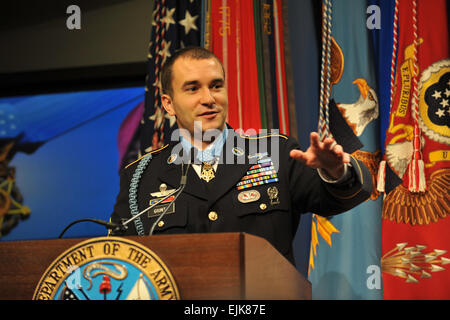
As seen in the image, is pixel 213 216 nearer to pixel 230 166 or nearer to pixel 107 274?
pixel 230 166

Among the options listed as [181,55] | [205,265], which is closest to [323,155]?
[205,265]

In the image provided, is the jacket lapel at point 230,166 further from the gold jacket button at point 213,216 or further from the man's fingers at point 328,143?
the man's fingers at point 328,143

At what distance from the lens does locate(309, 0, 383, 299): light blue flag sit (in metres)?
2.12

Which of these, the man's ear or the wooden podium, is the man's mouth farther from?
the wooden podium

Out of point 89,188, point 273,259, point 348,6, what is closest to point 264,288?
point 273,259

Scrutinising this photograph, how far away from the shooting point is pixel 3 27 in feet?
13.0

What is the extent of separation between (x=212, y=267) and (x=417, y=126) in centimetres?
132

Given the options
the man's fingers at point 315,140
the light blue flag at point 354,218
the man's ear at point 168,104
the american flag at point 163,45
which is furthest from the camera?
the american flag at point 163,45

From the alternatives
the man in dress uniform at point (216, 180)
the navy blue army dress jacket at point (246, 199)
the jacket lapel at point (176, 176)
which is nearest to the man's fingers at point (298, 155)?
the man in dress uniform at point (216, 180)

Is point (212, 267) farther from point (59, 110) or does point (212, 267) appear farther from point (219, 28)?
point (59, 110)

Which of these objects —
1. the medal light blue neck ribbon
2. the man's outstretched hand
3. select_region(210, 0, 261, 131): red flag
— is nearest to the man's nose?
the medal light blue neck ribbon

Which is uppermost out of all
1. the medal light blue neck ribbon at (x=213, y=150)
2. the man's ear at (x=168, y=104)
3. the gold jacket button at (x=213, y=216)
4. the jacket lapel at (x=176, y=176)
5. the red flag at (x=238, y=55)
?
the red flag at (x=238, y=55)

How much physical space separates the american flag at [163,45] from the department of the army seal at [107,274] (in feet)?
5.45

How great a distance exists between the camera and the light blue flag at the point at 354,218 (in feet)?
6.97
